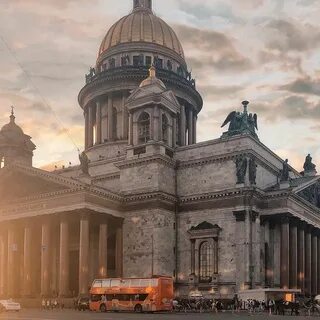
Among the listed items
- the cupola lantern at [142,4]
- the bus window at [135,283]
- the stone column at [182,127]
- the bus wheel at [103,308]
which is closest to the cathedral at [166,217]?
the bus wheel at [103,308]

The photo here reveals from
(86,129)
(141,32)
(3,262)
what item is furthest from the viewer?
(86,129)

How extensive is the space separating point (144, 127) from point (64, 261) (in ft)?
60.2

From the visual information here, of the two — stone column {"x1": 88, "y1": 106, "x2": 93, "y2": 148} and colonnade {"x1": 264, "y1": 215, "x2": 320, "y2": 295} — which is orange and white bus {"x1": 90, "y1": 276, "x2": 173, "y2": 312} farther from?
stone column {"x1": 88, "y1": 106, "x2": 93, "y2": 148}

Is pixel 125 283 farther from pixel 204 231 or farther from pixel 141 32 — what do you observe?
pixel 141 32

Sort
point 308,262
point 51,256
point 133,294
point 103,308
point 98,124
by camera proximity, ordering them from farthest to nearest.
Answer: point 98,124 → point 308,262 → point 51,256 → point 103,308 → point 133,294

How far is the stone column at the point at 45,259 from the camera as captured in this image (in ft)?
210

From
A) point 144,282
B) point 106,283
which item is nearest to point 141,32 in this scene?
point 106,283

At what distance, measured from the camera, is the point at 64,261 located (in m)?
62.5

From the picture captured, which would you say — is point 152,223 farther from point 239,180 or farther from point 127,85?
point 127,85

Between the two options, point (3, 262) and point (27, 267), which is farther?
point (3, 262)

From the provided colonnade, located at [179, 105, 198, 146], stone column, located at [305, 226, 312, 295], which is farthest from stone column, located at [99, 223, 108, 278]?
colonnade, located at [179, 105, 198, 146]

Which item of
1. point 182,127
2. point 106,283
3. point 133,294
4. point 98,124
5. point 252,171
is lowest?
point 133,294

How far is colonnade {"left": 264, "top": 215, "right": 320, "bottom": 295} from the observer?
64000mm

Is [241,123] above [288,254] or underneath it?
above
